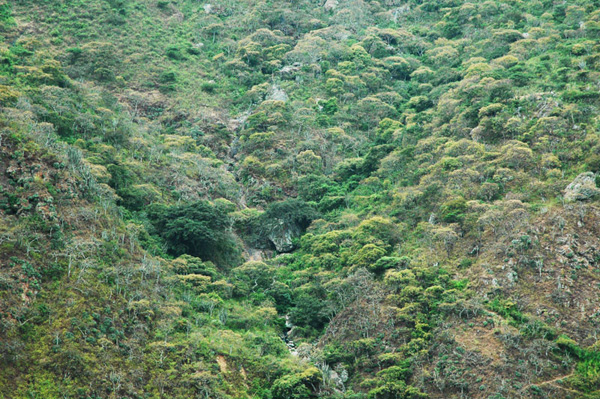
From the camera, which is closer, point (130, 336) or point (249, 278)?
point (130, 336)

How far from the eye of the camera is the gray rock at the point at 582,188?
1610 inches

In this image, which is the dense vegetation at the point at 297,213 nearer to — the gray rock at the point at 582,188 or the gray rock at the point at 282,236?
the gray rock at the point at 582,188

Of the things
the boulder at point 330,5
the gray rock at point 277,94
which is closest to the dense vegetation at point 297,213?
the gray rock at point 277,94

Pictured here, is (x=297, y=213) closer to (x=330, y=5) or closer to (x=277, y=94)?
(x=277, y=94)

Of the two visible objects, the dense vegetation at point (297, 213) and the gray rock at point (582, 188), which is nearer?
the dense vegetation at point (297, 213)

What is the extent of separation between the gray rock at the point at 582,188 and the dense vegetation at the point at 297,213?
0.46 ft

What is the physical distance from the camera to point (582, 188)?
41.3 meters

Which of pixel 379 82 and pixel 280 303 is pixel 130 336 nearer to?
pixel 280 303

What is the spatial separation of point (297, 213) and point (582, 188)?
2395 cm

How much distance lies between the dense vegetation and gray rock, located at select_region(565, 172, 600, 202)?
141mm

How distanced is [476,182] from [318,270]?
48.2 ft

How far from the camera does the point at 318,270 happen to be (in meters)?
47.4

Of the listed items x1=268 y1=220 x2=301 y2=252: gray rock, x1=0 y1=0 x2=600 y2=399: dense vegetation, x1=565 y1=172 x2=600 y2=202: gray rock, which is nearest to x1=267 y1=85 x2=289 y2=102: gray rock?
x1=0 y1=0 x2=600 y2=399: dense vegetation

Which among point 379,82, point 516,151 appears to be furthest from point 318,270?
point 379,82
